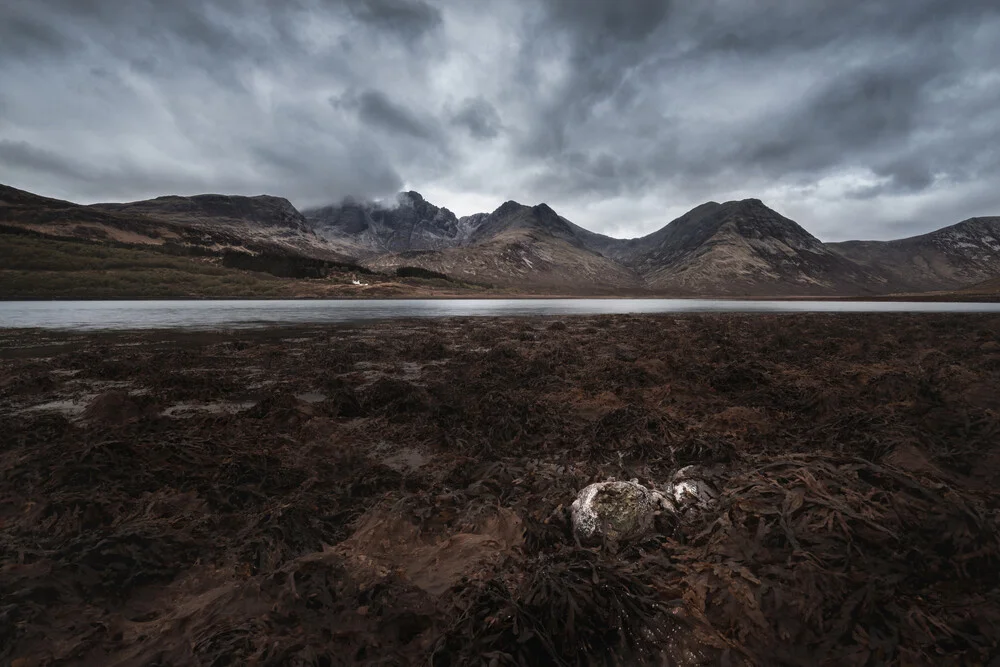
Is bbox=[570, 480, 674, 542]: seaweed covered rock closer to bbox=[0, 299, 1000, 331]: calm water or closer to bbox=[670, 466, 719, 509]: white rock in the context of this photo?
bbox=[670, 466, 719, 509]: white rock

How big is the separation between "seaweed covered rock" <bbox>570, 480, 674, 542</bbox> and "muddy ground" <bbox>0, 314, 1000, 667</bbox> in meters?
0.23

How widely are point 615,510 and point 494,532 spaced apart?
Result: 4.95ft

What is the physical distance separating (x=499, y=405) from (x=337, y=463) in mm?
4147

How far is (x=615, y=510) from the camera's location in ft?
14.9

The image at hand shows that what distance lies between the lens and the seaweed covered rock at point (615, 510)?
14.4 feet

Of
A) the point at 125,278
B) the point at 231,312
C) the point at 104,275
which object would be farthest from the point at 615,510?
the point at 104,275

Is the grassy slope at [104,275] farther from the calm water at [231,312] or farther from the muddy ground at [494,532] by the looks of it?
the muddy ground at [494,532]

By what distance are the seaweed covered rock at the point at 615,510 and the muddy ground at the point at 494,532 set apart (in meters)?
0.23

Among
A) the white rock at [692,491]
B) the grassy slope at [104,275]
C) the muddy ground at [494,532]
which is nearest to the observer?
the muddy ground at [494,532]

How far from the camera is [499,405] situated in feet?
32.3

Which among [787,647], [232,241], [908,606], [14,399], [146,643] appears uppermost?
[232,241]

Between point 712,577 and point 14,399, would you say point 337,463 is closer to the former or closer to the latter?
point 712,577

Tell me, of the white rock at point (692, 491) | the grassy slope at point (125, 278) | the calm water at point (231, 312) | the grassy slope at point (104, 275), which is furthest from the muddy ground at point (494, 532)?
the grassy slope at point (104, 275)

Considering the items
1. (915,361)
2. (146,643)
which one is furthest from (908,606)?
(915,361)
